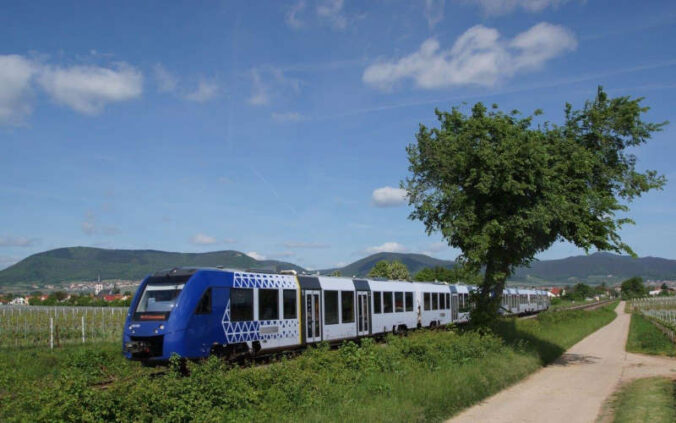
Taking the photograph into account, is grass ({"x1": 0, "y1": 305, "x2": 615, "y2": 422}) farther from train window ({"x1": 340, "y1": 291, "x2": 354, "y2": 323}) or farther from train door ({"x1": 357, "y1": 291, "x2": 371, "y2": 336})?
train door ({"x1": 357, "y1": 291, "x2": 371, "y2": 336})

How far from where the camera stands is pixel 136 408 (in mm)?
8250

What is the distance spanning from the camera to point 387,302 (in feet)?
97.4

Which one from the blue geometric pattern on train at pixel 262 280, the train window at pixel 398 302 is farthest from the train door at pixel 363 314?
the blue geometric pattern on train at pixel 262 280

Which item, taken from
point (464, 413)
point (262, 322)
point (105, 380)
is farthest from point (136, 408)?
point (262, 322)

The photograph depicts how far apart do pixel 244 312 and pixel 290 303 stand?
2715 millimetres

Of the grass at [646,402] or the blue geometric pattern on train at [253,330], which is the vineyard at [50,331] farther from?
the grass at [646,402]

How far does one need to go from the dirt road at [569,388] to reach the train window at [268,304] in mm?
7980

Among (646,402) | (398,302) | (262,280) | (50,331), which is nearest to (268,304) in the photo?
(262,280)

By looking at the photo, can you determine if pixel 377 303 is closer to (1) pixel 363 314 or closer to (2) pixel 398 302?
(1) pixel 363 314

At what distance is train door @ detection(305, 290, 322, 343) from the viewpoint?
74.1ft

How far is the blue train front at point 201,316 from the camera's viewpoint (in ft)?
54.6

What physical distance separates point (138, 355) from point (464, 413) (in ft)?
29.1

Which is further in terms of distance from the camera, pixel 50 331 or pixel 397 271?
pixel 397 271

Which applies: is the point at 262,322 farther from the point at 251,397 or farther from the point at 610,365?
the point at 610,365
